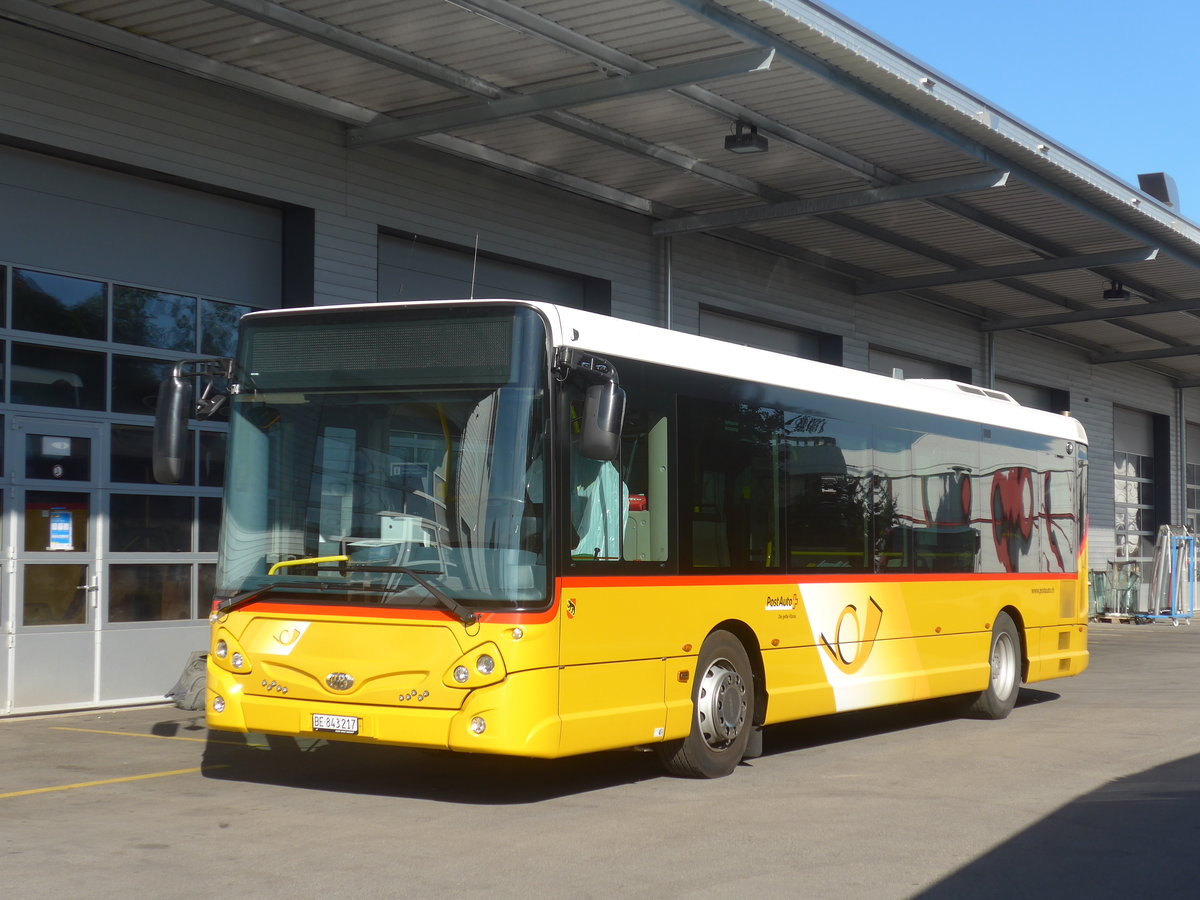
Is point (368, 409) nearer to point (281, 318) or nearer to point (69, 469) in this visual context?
point (281, 318)

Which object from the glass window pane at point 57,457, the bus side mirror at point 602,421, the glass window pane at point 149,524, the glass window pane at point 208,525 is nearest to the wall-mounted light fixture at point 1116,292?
the glass window pane at point 208,525

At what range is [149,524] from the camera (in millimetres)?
14383

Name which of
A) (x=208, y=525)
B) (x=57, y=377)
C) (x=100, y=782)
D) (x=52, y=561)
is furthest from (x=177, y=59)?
(x=100, y=782)

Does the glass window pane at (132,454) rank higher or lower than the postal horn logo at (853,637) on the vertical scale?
higher

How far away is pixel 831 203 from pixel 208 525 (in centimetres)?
838

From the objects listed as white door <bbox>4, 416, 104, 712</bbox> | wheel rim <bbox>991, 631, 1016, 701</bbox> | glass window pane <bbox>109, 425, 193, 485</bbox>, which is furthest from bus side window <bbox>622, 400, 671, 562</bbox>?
white door <bbox>4, 416, 104, 712</bbox>

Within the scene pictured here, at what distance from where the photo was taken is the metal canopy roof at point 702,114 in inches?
527

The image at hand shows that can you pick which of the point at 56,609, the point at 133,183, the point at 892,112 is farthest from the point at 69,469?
the point at 892,112

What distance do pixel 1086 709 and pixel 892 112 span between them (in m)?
6.03

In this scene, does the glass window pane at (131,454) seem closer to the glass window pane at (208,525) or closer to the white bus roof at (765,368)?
the glass window pane at (208,525)

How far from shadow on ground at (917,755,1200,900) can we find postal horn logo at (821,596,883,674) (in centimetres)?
249

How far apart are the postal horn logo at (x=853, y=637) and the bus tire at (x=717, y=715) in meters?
1.20

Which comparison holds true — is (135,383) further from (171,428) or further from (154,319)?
(171,428)

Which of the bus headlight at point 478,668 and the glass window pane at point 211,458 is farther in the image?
the glass window pane at point 211,458
